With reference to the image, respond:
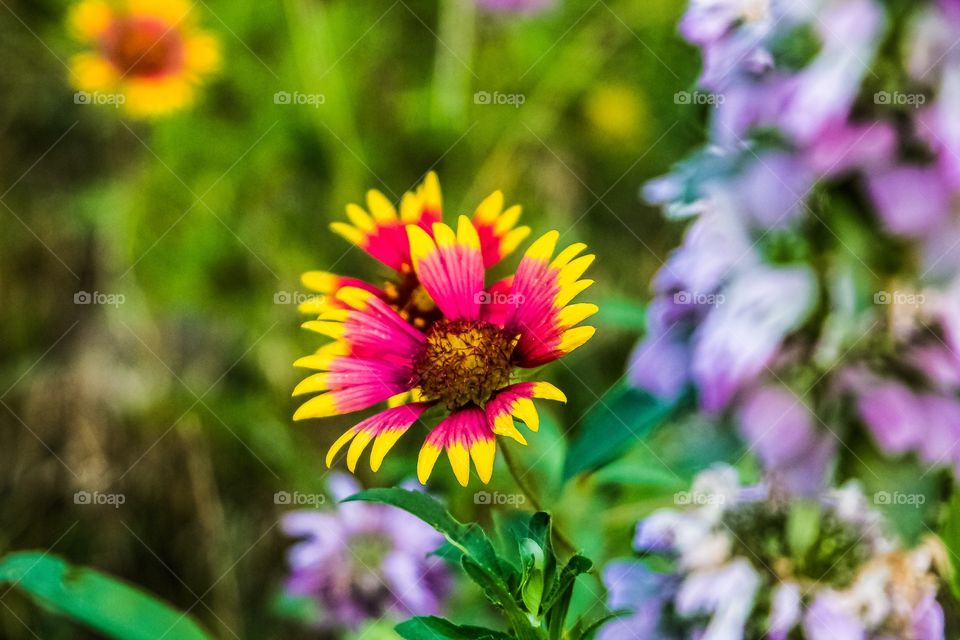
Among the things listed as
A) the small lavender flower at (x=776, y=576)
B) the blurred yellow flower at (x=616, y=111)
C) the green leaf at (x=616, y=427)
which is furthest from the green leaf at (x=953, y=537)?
the blurred yellow flower at (x=616, y=111)

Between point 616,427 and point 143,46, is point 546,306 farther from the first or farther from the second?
point 143,46

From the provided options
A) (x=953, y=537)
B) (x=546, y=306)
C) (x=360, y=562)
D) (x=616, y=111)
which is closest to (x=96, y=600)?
(x=360, y=562)

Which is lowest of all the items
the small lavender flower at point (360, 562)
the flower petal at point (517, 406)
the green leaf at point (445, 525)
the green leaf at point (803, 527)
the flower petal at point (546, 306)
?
the small lavender flower at point (360, 562)

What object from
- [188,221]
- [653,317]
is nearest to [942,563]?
[653,317]

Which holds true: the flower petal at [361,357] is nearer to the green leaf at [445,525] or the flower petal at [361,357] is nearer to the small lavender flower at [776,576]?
the green leaf at [445,525]

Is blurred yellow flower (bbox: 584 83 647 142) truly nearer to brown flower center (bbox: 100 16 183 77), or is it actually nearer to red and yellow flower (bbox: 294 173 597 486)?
brown flower center (bbox: 100 16 183 77)

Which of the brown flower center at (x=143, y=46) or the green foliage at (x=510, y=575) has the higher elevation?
the brown flower center at (x=143, y=46)

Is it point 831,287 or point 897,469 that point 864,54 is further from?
point 897,469

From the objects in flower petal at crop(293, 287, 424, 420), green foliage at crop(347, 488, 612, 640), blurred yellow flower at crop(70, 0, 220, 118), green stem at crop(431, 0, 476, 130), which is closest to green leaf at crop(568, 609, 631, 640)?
green foliage at crop(347, 488, 612, 640)
